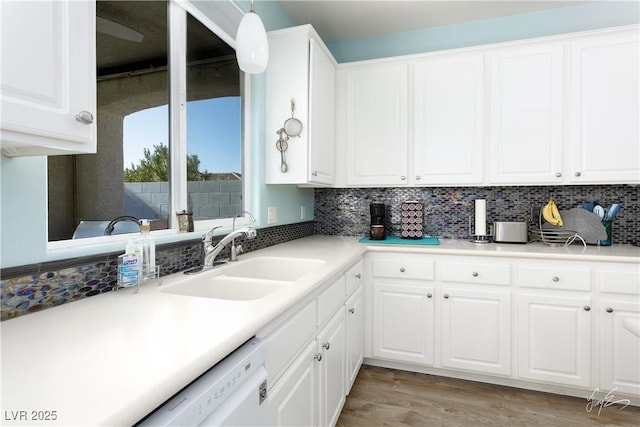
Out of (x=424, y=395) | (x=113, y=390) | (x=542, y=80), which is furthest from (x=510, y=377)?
(x=113, y=390)

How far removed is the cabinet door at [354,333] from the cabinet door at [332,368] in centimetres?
10

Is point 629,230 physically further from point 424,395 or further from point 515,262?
point 424,395

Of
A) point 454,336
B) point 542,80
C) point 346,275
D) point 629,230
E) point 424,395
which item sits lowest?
point 424,395

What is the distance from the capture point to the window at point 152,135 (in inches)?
50.4

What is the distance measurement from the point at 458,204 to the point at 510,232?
449mm

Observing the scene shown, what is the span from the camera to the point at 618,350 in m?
1.91

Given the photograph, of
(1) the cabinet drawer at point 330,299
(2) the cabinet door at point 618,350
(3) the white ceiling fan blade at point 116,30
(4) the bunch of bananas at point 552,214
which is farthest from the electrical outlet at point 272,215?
(2) the cabinet door at point 618,350

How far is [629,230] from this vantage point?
2334mm

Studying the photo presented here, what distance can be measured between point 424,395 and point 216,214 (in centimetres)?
171

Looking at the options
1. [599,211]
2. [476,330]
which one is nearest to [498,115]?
[599,211]

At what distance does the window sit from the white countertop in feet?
1.24

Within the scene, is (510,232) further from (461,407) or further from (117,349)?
(117,349)

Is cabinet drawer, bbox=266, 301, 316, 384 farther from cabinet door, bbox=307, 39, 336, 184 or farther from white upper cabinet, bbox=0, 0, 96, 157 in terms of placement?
cabinet door, bbox=307, 39, 336, 184

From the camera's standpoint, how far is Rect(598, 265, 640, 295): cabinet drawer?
1866 millimetres
